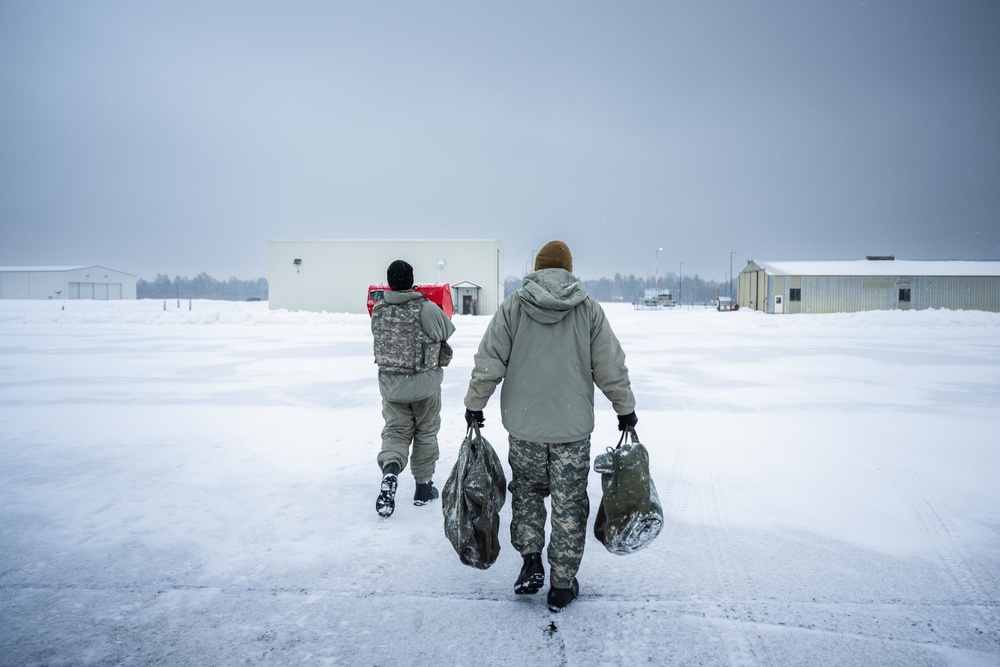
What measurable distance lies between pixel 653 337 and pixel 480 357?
19.4 meters

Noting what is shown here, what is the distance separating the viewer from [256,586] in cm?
309

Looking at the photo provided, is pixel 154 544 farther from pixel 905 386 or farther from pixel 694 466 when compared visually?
pixel 905 386

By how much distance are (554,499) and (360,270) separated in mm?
38808

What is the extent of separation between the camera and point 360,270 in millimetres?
39875

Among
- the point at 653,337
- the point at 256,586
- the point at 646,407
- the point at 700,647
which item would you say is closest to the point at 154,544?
the point at 256,586

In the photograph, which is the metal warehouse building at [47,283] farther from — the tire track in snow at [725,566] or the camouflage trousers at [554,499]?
the camouflage trousers at [554,499]

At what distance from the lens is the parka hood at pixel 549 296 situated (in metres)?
2.85

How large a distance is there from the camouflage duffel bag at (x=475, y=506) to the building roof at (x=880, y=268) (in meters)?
46.1

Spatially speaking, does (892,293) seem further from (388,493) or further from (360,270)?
(388,493)

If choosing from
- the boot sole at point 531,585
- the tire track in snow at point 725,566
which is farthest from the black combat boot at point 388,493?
the tire track in snow at point 725,566

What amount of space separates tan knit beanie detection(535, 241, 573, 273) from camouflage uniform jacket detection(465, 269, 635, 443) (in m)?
0.07

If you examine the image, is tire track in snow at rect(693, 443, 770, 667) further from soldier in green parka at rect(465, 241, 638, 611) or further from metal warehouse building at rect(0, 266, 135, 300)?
metal warehouse building at rect(0, 266, 135, 300)

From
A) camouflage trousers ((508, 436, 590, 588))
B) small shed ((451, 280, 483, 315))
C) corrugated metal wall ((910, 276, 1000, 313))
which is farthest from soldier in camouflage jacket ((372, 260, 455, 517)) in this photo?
corrugated metal wall ((910, 276, 1000, 313))

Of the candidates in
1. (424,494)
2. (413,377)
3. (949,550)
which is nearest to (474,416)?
(413,377)
